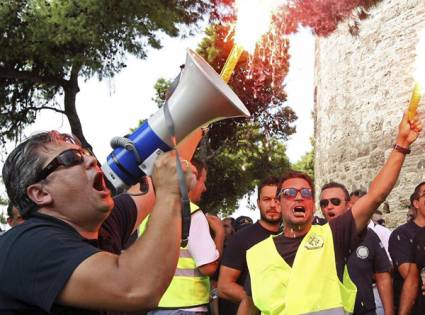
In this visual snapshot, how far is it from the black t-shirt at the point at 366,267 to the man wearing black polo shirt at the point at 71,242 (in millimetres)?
2952

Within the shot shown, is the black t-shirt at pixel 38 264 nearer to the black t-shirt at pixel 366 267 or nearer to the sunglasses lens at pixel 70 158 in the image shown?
the sunglasses lens at pixel 70 158

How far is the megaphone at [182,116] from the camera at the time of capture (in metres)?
2.21

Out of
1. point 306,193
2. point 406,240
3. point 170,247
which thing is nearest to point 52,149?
point 170,247

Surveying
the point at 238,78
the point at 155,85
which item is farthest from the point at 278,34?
the point at 155,85

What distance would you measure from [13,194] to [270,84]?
20.1 metres

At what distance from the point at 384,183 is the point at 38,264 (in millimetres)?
2330

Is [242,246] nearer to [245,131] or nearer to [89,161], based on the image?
[89,161]

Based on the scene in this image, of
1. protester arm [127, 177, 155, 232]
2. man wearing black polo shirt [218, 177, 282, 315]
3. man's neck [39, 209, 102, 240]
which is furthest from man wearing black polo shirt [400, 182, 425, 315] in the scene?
man's neck [39, 209, 102, 240]

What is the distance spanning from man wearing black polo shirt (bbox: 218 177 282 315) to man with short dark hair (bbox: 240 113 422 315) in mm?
959

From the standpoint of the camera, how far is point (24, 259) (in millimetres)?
1958

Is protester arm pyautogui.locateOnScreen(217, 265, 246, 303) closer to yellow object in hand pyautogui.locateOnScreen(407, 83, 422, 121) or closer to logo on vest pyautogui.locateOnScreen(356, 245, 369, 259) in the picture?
logo on vest pyautogui.locateOnScreen(356, 245, 369, 259)

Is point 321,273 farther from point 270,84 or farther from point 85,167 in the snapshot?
point 270,84

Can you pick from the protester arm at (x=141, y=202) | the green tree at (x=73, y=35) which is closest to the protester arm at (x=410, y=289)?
the protester arm at (x=141, y=202)

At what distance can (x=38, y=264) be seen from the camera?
192cm
